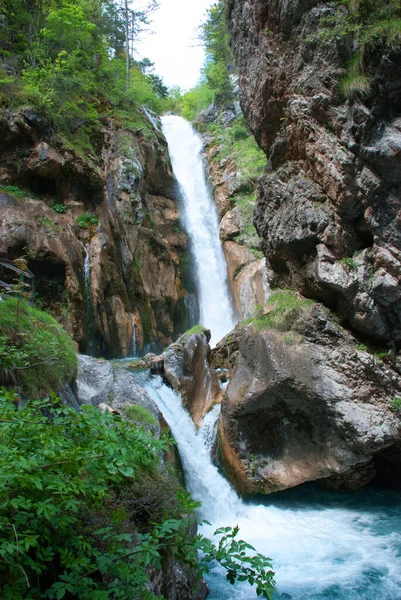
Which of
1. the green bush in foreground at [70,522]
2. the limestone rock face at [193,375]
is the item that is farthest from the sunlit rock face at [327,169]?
the green bush in foreground at [70,522]

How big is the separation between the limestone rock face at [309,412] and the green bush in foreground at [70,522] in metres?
6.30

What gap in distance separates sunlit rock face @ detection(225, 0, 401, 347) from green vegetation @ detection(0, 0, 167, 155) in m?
7.93

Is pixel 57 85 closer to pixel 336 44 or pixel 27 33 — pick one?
pixel 27 33

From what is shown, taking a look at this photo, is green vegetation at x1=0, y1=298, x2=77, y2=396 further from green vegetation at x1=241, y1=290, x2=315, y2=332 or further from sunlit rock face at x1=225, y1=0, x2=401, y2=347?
sunlit rock face at x1=225, y1=0, x2=401, y2=347

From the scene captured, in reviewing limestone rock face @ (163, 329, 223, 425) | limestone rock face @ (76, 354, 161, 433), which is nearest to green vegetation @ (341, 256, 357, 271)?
limestone rock face @ (163, 329, 223, 425)

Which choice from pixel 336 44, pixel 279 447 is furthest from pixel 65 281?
pixel 336 44

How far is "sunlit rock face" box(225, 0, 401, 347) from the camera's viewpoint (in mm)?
8312

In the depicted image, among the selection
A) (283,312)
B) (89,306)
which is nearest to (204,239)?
(89,306)

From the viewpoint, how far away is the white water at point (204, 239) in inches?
794

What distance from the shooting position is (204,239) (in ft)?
73.0

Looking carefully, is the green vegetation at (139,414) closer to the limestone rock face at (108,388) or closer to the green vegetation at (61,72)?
the limestone rock face at (108,388)

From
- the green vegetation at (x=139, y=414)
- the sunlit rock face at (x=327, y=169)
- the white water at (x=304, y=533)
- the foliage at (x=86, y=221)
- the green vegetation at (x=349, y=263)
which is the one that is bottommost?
the white water at (x=304, y=533)

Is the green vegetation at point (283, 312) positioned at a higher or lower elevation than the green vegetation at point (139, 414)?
higher

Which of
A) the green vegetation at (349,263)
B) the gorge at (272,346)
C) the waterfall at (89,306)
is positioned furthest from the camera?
the waterfall at (89,306)
